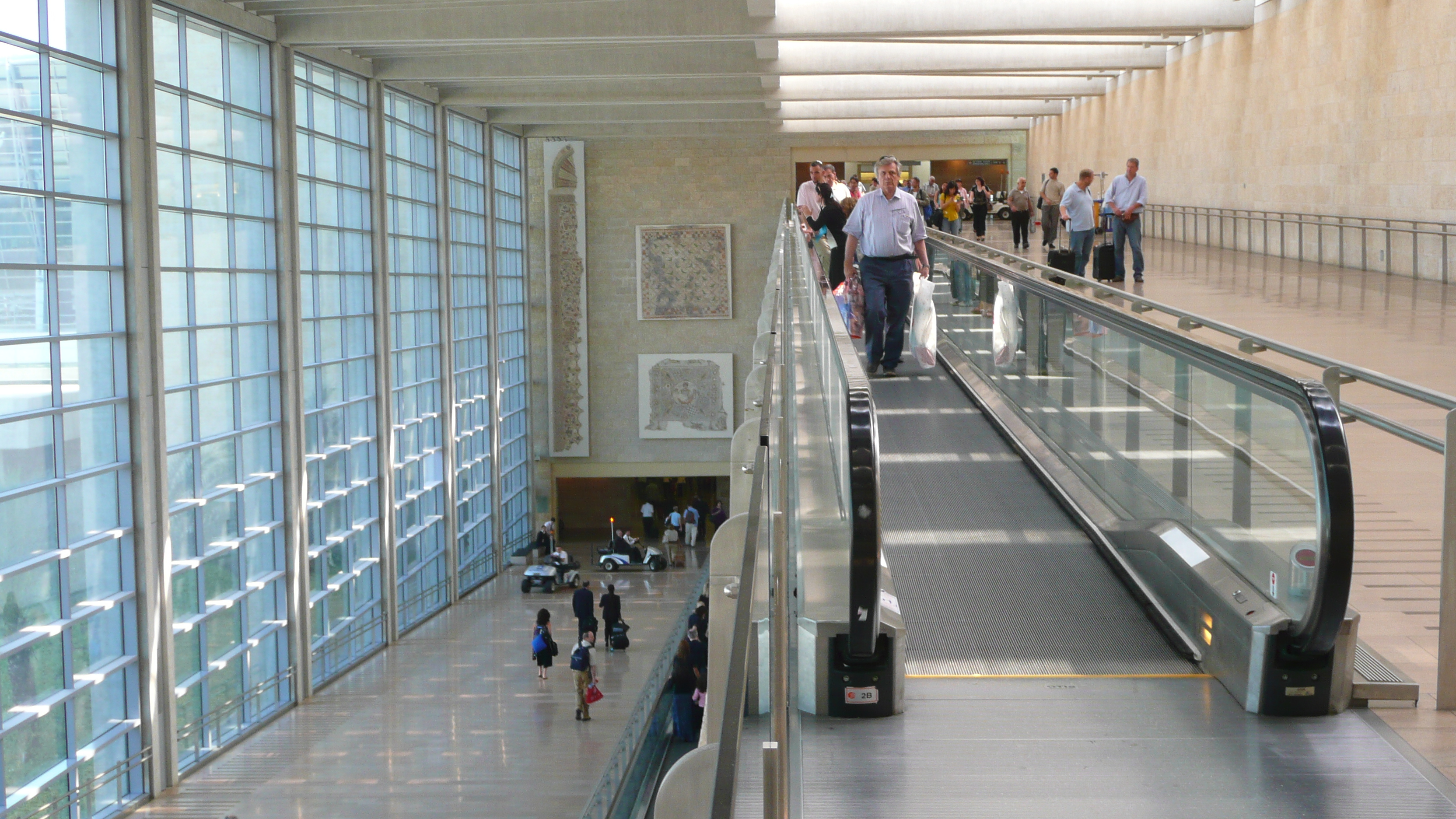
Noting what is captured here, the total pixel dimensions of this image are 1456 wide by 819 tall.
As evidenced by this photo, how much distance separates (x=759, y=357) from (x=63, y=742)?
9.12m

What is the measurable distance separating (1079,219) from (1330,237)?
7.69 m

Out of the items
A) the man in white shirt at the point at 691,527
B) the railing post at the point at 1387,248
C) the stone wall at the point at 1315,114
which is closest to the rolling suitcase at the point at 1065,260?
the stone wall at the point at 1315,114

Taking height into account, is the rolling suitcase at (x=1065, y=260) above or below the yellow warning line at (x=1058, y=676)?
above

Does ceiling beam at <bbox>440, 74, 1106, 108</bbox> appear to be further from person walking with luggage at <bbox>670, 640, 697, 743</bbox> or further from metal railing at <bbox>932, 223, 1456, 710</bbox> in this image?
metal railing at <bbox>932, 223, 1456, 710</bbox>

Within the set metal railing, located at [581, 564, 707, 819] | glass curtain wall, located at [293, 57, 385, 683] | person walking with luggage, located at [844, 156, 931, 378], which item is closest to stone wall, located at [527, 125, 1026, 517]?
metal railing, located at [581, 564, 707, 819]

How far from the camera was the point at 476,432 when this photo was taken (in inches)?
1329

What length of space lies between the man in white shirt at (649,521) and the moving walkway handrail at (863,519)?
36.2m

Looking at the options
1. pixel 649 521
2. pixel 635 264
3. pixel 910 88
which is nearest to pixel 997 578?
pixel 910 88

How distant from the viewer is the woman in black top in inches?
552

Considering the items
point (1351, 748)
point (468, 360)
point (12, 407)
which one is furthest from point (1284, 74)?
point (1351, 748)

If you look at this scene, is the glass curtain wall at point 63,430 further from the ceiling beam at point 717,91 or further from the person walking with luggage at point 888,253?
the ceiling beam at point 717,91

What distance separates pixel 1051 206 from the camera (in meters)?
24.9

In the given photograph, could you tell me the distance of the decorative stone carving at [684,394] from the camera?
40344 millimetres

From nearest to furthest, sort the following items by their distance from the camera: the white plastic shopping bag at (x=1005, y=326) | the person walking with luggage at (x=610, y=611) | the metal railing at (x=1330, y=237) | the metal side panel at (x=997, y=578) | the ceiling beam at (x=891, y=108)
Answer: the metal side panel at (x=997, y=578) → the white plastic shopping bag at (x=1005, y=326) → the metal railing at (x=1330, y=237) → the person walking with luggage at (x=610, y=611) → the ceiling beam at (x=891, y=108)
